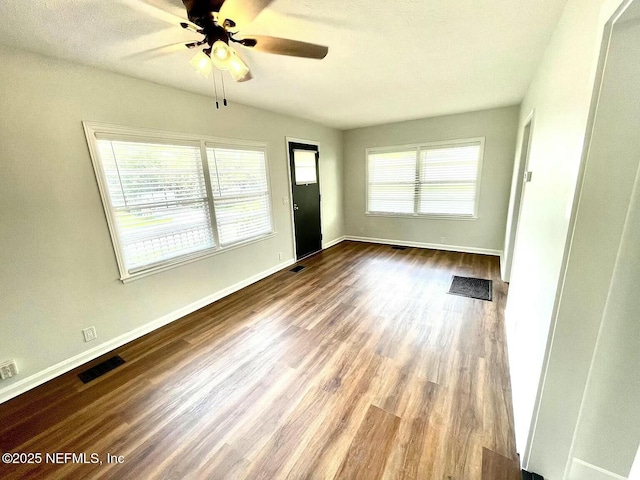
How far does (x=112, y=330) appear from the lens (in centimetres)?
232

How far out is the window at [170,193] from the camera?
87.9 inches

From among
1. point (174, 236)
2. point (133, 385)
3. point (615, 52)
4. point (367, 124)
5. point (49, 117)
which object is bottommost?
point (133, 385)

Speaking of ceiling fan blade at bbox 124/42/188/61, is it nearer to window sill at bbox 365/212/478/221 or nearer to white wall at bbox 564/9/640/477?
white wall at bbox 564/9/640/477

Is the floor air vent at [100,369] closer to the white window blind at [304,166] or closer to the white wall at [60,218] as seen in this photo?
the white wall at [60,218]

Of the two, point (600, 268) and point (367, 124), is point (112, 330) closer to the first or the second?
point (600, 268)

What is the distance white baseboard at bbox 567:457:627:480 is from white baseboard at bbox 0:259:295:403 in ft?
10.6

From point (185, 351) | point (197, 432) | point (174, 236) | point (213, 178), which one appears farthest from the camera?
point (213, 178)

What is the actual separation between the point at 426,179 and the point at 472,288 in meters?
2.34

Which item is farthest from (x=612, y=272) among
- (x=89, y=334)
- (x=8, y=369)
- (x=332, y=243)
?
(x=332, y=243)

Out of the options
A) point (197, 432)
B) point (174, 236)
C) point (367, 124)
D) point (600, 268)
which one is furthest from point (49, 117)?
point (367, 124)

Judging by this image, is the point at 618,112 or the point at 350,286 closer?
the point at 618,112

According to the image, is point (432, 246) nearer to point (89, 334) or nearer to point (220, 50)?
point (220, 50)

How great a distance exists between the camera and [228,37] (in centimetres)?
148

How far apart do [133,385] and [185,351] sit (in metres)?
0.43
